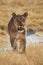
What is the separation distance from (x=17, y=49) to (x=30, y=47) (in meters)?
0.15

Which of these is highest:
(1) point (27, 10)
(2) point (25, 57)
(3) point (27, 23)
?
(1) point (27, 10)

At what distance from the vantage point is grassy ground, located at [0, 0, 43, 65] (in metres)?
2.53

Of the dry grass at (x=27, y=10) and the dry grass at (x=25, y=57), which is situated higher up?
the dry grass at (x=27, y=10)

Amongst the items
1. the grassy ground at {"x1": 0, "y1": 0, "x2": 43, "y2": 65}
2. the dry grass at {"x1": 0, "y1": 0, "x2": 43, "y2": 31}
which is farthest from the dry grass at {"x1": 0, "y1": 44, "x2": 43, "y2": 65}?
the dry grass at {"x1": 0, "y1": 0, "x2": 43, "y2": 31}

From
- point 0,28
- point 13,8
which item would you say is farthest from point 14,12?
point 0,28

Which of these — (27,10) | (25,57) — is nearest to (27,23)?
(27,10)

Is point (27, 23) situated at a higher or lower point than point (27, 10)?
lower

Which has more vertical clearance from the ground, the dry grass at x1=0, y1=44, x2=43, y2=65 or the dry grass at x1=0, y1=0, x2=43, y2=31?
the dry grass at x1=0, y1=0, x2=43, y2=31

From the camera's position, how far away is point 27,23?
260cm

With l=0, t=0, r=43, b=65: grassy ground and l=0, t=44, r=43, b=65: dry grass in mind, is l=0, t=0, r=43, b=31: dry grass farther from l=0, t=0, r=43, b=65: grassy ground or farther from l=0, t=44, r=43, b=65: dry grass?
l=0, t=44, r=43, b=65: dry grass

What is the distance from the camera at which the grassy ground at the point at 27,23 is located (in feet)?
8.31

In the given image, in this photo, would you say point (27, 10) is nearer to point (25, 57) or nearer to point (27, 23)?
point (27, 23)

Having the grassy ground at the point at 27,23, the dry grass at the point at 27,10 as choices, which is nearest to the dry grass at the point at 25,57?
the grassy ground at the point at 27,23

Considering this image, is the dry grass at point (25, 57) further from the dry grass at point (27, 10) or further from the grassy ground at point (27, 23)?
the dry grass at point (27, 10)
